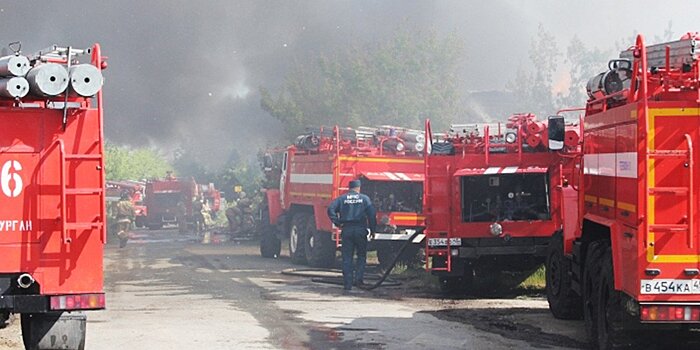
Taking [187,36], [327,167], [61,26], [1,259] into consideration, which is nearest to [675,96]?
[1,259]

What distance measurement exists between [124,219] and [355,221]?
540 inches

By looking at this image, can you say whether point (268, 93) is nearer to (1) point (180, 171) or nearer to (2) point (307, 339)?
(2) point (307, 339)

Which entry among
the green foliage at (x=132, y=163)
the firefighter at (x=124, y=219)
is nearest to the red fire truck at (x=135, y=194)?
the firefighter at (x=124, y=219)

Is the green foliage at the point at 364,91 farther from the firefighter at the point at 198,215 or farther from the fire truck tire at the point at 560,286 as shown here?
the fire truck tire at the point at 560,286

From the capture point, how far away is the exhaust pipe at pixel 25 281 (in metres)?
8.08

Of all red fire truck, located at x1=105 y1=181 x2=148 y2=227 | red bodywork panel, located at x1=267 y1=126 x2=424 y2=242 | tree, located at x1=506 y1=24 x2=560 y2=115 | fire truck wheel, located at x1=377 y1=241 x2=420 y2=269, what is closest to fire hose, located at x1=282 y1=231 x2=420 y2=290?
fire truck wheel, located at x1=377 y1=241 x2=420 y2=269

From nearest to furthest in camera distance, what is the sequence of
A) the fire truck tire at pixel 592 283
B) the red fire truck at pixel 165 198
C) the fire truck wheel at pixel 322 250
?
the fire truck tire at pixel 592 283 < the fire truck wheel at pixel 322 250 < the red fire truck at pixel 165 198

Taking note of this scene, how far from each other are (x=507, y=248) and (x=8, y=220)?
27.2 ft

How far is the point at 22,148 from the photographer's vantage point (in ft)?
27.0

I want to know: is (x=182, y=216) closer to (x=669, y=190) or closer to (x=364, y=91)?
(x=364, y=91)

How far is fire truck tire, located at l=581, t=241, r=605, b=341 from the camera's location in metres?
9.94

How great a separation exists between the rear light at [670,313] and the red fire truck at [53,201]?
12.5 feet

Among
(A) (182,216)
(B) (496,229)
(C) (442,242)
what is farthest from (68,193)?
(A) (182,216)

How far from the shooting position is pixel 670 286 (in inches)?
319
